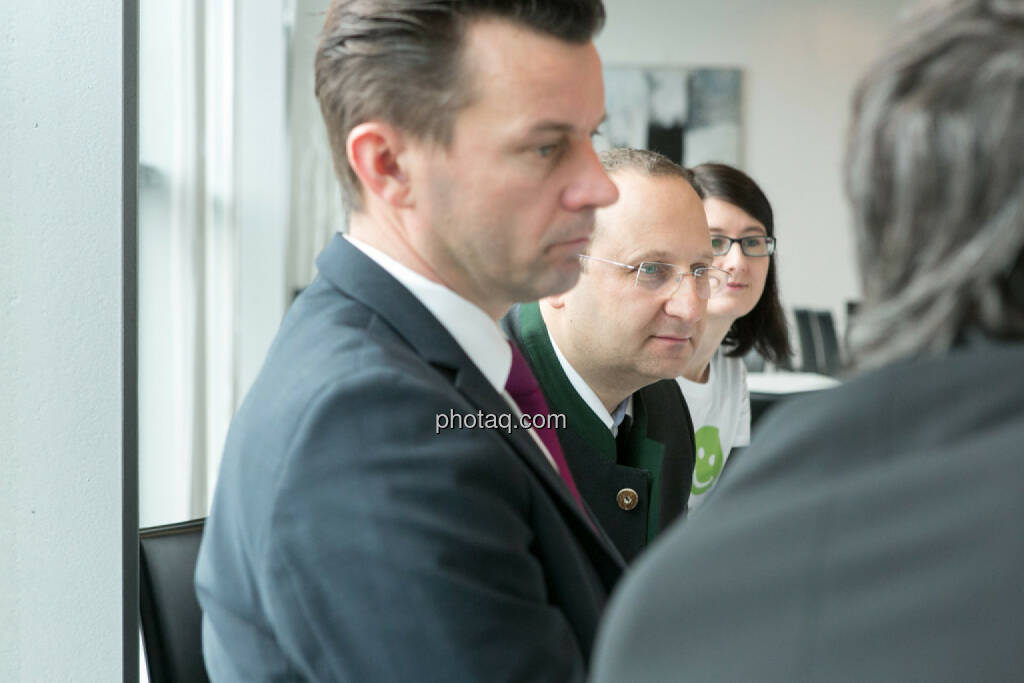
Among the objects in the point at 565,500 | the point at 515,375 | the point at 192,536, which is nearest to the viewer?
the point at 565,500

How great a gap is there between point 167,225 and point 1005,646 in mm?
2602

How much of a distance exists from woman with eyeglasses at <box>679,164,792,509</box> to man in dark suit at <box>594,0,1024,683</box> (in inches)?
49.1

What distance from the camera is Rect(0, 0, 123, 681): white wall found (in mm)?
1554

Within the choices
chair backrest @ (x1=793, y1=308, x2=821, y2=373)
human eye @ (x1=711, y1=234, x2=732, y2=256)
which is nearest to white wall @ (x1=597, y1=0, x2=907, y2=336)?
chair backrest @ (x1=793, y1=308, x2=821, y2=373)

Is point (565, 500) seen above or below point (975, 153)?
below

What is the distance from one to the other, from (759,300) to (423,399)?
1521 mm

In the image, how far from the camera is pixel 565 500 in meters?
0.97

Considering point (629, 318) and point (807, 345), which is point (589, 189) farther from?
point (807, 345)

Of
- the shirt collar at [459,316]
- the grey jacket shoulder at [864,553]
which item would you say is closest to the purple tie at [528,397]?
the shirt collar at [459,316]

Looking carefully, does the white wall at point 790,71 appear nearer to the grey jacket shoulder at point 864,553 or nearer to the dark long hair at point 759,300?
the dark long hair at point 759,300

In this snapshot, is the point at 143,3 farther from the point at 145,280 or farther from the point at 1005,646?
the point at 1005,646

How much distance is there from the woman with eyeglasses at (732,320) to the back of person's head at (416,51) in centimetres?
99

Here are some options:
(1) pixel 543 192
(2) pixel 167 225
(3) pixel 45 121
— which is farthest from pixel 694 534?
(2) pixel 167 225

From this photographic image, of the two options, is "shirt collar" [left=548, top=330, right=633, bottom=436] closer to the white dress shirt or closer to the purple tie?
the purple tie
